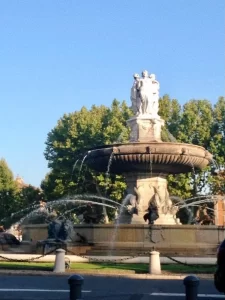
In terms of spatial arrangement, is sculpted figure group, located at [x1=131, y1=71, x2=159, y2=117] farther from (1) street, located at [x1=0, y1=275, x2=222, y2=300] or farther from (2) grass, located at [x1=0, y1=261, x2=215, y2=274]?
(1) street, located at [x1=0, y1=275, x2=222, y2=300]

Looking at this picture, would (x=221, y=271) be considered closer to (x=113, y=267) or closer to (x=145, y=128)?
(x=113, y=267)

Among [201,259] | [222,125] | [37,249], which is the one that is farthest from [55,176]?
[201,259]

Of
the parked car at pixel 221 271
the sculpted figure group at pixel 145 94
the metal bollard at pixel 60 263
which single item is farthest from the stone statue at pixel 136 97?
the parked car at pixel 221 271

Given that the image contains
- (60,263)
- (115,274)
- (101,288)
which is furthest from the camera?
(60,263)

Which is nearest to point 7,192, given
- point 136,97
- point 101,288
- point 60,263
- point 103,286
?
point 136,97

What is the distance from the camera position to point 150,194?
26.9 m

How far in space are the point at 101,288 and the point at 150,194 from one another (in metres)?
13.2

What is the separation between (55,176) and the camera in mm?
49750

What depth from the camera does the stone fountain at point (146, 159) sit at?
981 inches

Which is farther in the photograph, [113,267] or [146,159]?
[146,159]

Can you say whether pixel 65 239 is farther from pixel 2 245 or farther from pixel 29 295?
pixel 29 295

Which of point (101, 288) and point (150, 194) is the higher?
point (150, 194)

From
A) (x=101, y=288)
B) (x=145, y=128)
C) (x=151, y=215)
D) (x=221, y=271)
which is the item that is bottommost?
(x=101, y=288)

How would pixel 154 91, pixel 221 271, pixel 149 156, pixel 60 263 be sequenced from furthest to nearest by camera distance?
pixel 154 91
pixel 149 156
pixel 60 263
pixel 221 271
